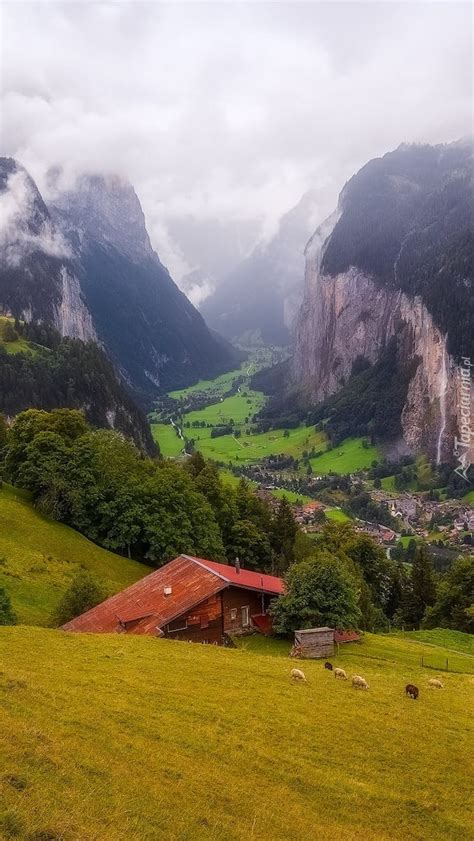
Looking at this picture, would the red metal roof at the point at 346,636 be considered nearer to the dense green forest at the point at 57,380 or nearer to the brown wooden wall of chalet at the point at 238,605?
the brown wooden wall of chalet at the point at 238,605

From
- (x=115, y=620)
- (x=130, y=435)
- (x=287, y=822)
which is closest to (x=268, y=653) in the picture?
(x=115, y=620)

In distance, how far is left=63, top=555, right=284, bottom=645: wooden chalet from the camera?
42.0 m

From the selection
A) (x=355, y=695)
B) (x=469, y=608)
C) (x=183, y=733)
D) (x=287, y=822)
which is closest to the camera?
(x=287, y=822)

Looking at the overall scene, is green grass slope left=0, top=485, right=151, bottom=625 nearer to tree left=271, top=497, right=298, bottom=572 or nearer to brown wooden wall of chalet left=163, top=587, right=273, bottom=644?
brown wooden wall of chalet left=163, top=587, right=273, bottom=644

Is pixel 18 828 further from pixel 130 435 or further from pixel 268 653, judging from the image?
pixel 130 435

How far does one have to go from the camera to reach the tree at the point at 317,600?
41656 mm

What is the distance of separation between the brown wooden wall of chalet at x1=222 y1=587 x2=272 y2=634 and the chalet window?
317 centimetres

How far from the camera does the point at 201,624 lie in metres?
43.3

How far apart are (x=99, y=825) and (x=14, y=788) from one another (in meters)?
2.23

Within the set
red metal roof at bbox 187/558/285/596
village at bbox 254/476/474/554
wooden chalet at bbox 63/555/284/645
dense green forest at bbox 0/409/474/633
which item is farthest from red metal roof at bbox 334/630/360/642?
village at bbox 254/476/474/554

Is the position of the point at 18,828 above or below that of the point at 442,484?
below

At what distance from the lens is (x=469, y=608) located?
6506 centimetres

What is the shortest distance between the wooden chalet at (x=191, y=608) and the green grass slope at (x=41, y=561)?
618 cm

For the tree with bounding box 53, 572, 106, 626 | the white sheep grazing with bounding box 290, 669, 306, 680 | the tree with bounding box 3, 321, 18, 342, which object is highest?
the tree with bounding box 3, 321, 18, 342
